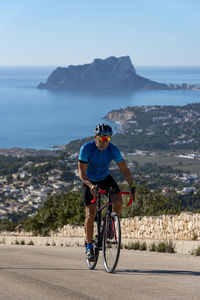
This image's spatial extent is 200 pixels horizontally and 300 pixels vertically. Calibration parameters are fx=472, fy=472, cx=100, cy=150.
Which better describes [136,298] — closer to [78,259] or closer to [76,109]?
[78,259]

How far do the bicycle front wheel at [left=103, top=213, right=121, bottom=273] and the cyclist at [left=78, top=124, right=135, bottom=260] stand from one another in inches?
5.6

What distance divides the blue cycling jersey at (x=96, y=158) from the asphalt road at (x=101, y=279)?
996 mm

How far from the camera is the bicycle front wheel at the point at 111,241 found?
15.4 feet

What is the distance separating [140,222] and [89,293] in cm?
628

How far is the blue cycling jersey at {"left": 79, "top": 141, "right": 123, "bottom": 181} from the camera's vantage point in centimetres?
486

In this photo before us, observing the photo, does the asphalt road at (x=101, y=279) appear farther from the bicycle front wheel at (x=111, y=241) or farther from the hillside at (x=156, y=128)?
the hillside at (x=156, y=128)

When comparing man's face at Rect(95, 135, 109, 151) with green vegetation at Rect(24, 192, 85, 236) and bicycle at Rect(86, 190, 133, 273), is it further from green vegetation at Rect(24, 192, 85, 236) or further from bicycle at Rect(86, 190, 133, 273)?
green vegetation at Rect(24, 192, 85, 236)

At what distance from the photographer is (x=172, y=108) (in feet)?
410

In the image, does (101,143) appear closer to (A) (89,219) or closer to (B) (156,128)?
(A) (89,219)

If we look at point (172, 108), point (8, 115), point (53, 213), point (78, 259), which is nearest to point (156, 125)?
point (172, 108)

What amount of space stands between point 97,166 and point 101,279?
122cm

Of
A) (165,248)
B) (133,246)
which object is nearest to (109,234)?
(165,248)

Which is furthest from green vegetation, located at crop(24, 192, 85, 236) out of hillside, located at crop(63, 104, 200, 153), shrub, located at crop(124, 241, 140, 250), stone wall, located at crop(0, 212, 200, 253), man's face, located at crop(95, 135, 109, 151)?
hillside, located at crop(63, 104, 200, 153)

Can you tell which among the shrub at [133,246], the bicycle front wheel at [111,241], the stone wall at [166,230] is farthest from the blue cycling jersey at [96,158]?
the shrub at [133,246]
